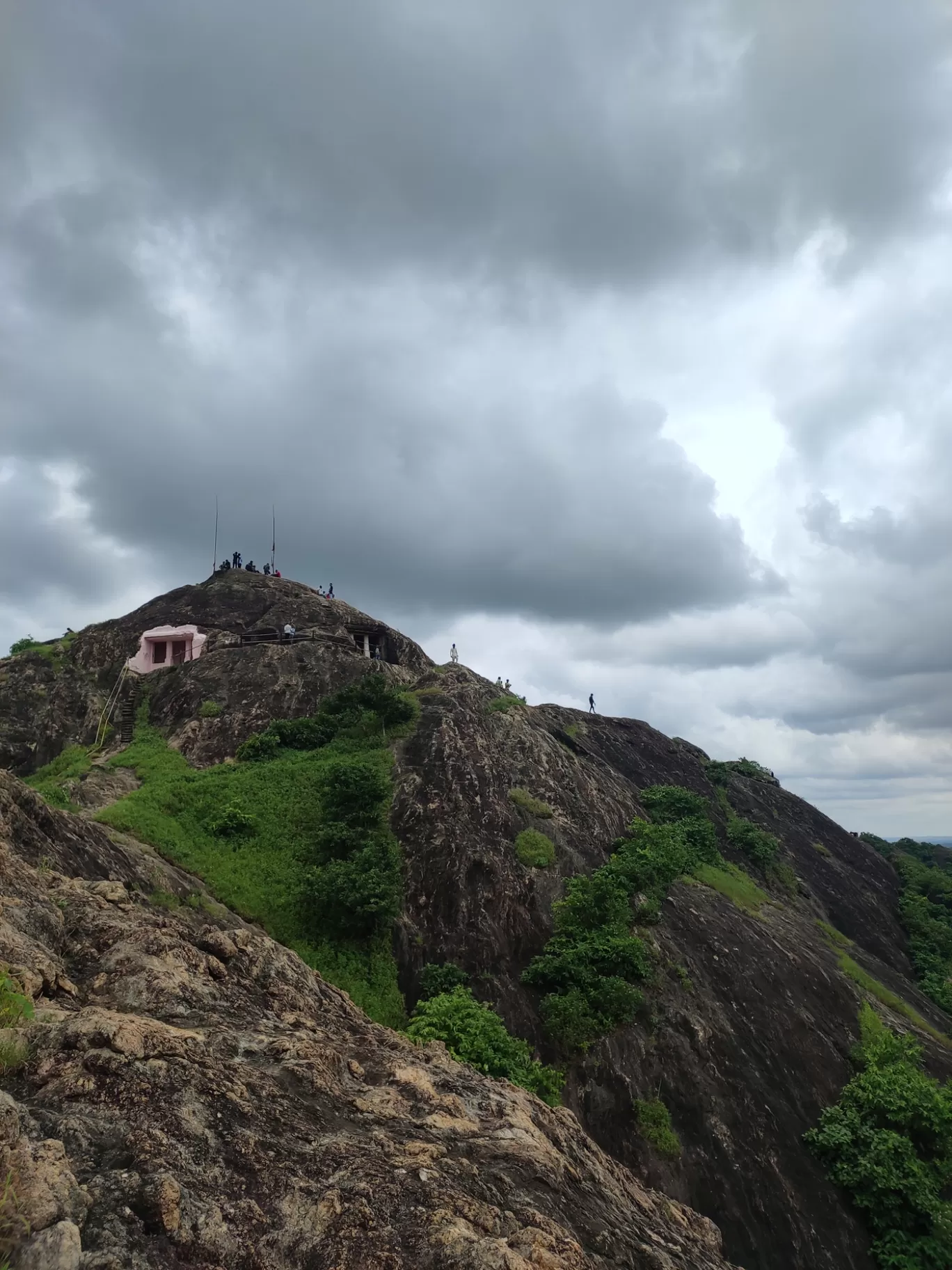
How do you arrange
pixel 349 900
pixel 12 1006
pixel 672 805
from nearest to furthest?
pixel 12 1006 < pixel 349 900 < pixel 672 805

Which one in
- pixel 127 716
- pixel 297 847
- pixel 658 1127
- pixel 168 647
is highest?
pixel 168 647

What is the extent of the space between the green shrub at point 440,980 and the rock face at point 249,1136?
10.5 m

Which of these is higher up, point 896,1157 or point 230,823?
point 230,823

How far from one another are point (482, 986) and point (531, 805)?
9.46 metres

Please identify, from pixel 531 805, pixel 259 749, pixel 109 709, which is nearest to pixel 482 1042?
pixel 531 805

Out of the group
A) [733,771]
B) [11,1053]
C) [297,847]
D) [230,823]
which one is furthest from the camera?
[733,771]

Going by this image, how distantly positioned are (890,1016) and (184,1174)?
3177 centimetres

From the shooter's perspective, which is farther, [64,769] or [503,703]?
[503,703]

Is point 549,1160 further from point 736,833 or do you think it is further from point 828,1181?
point 736,833

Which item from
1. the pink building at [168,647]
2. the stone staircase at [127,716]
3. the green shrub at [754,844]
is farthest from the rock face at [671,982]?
the pink building at [168,647]

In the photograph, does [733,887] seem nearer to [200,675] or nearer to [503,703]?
[503,703]

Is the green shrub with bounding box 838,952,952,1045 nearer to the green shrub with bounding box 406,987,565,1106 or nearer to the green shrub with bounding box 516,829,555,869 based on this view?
the green shrub with bounding box 516,829,555,869

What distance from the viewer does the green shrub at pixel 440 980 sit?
21.6 meters

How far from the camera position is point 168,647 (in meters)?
43.3
